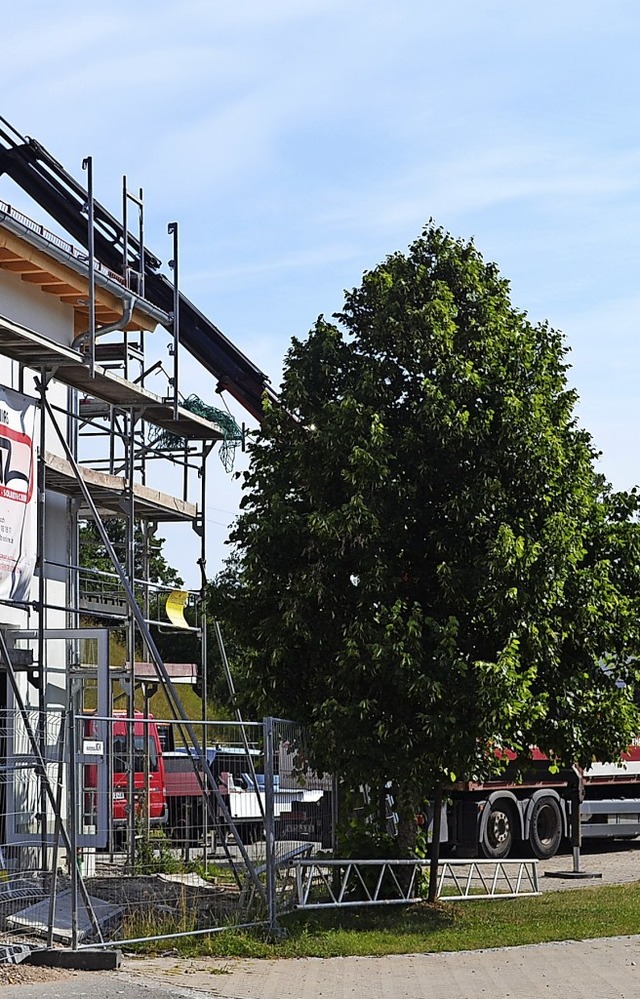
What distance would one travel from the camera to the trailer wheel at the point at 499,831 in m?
23.2

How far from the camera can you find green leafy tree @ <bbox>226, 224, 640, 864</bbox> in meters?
14.7

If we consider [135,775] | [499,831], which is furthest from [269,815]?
[499,831]

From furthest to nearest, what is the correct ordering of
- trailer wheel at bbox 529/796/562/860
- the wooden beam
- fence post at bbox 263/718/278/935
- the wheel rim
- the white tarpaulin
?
the wheel rim → trailer wheel at bbox 529/796/562/860 → the wooden beam → the white tarpaulin → fence post at bbox 263/718/278/935

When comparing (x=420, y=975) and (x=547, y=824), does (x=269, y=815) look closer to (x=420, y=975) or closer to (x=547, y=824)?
(x=420, y=975)

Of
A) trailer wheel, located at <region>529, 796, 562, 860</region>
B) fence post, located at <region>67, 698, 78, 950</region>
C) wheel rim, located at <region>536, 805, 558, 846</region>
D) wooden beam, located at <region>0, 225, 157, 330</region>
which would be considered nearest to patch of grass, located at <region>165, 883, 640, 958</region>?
fence post, located at <region>67, 698, 78, 950</region>

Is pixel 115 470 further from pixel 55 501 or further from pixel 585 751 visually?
pixel 585 751

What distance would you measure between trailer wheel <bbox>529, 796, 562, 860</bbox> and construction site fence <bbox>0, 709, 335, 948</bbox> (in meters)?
7.49

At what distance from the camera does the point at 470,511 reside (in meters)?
15.3

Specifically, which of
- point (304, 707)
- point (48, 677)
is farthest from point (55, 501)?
point (304, 707)

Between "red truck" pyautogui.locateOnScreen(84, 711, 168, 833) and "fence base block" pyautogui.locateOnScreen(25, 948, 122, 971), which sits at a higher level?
"red truck" pyautogui.locateOnScreen(84, 711, 168, 833)

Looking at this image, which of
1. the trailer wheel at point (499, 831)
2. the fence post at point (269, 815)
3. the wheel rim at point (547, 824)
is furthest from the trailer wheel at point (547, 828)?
the fence post at point (269, 815)

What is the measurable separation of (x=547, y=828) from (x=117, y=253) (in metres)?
12.4

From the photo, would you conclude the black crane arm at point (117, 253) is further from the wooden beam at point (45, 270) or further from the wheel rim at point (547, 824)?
the wheel rim at point (547, 824)

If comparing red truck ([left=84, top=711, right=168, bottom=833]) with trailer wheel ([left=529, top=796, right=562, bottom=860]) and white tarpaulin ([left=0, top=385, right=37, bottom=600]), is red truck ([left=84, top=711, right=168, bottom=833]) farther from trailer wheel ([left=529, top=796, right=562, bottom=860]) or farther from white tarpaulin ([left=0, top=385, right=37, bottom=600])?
trailer wheel ([left=529, top=796, right=562, bottom=860])
